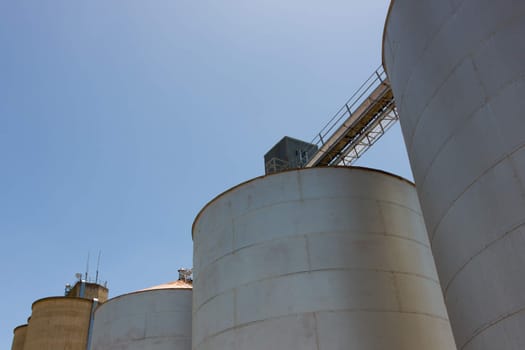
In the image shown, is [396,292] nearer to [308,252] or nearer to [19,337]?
[308,252]

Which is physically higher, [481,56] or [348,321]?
[481,56]

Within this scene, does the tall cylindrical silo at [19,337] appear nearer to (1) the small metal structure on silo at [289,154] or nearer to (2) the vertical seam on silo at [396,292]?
(1) the small metal structure on silo at [289,154]

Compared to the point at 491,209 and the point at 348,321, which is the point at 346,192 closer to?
the point at 348,321

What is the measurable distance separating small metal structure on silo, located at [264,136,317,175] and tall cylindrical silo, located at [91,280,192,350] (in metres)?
6.45

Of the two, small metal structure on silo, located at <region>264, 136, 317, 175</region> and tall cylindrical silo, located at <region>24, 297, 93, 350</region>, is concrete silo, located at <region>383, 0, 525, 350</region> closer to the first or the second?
small metal structure on silo, located at <region>264, 136, 317, 175</region>

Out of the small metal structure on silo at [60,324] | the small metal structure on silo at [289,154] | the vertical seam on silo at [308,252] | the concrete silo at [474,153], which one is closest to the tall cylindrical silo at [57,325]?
the small metal structure on silo at [60,324]

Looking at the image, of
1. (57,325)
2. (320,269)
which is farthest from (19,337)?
(320,269)

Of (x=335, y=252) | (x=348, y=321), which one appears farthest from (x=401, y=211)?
(x=348, y=321)

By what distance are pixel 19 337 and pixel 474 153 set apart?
129 feet

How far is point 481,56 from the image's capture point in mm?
7613

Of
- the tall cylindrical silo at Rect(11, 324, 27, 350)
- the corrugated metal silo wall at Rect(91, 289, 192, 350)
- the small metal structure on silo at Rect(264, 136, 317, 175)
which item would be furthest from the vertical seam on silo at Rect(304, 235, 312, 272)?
the tall cylindrical silo at Rect(11, 324, 27, 350)

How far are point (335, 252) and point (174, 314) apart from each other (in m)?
11.1

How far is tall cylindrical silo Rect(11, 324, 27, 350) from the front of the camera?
124ft

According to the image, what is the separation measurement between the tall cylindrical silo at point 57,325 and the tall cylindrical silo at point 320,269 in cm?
2332
